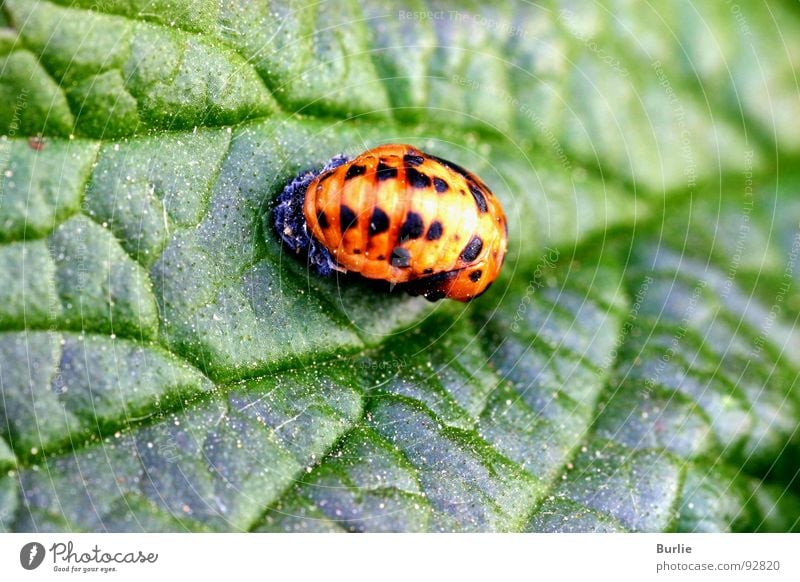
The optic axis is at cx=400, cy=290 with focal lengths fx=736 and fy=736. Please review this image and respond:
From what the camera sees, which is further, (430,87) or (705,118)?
(705,118)

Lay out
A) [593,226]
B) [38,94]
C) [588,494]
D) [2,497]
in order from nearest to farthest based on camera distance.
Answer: [2,497] < [38,94] < [588,494] < [593,226]


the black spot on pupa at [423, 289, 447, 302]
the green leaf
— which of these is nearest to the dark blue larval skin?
the green leaf

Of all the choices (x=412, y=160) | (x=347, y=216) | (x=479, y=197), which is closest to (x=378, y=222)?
(x=347, y=216)

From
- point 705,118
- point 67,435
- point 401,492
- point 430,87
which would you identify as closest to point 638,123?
point 705,118

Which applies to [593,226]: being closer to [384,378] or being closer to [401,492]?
[384,378]

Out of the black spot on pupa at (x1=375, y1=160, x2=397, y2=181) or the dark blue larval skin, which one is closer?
the black spot on pupa at (x1=375, y1=160, x2=397, y2=181)

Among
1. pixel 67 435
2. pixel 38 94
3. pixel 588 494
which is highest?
pixel 38 94

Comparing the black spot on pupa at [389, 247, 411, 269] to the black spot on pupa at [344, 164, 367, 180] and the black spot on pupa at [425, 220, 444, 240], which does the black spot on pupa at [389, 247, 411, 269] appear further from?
the black spot on pupa at [344, 164, 367, 180]
